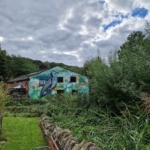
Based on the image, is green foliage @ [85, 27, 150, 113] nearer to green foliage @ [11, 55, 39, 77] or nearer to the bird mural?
the bird mural

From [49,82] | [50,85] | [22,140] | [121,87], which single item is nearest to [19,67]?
[49,82]

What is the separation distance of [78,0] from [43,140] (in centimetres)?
606

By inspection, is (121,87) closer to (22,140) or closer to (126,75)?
(126,75)

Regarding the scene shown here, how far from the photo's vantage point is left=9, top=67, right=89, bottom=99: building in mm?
24125

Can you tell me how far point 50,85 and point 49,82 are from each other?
427 mm

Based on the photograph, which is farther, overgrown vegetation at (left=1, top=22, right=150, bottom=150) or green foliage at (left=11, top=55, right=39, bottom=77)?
green foliage at (left=11, top=55, right=39, bottom=77)

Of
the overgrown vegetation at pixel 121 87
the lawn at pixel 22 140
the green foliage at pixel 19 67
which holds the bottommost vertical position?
the lawn at pixel 22 140

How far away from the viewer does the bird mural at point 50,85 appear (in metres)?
24.8

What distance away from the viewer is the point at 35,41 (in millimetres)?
24797

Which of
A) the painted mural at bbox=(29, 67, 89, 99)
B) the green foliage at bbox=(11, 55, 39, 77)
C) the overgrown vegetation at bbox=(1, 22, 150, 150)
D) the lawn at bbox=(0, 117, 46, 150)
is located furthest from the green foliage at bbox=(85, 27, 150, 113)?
the green foliage at bbox=(11, 55, 39, 77)

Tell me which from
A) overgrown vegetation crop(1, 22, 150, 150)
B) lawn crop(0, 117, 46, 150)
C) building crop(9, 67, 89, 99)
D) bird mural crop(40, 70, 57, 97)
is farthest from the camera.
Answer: bird mural crop(40, 70, 57, 97)

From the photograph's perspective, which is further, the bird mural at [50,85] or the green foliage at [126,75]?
the bird mural at [50,85]

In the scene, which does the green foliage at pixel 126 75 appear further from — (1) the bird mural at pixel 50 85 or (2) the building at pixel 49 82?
(1) the bird mural at pixel 50 85

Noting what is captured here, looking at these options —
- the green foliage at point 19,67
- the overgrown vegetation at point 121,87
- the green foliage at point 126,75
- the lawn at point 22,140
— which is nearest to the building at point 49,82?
the green foliage at point 19,67
